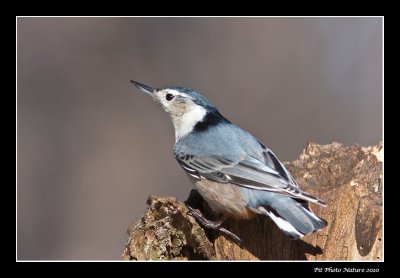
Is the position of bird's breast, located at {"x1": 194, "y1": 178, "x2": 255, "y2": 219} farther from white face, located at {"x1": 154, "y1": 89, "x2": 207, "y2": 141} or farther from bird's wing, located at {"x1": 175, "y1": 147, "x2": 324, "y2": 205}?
white face, located at {"x1": 154, "y1": 89, "x2": 207, "y2": 141}

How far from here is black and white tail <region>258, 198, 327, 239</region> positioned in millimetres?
3729

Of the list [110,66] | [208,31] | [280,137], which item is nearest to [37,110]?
[110,66]

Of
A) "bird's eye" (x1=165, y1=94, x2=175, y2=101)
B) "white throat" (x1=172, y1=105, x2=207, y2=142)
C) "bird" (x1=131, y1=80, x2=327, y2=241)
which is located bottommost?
"bird" (x1=131, y1=80, x2=327, y2=241)

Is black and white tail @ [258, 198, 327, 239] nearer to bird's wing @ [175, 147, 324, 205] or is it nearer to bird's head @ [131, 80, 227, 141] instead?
bird's wing @ [175, 147, 324, 205]

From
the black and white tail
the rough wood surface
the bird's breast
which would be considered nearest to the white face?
the bird's breast

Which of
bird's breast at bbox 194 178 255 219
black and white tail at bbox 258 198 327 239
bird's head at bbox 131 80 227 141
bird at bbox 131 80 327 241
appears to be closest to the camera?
black and white tail at bbox 258 198 327 239

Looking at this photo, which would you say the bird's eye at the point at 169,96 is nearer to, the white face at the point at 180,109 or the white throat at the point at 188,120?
the white face at the point at 180,109

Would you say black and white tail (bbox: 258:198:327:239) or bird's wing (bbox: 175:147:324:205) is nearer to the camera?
black and white tail (bbox: 258:198:327:239)

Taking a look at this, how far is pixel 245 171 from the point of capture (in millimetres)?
4262

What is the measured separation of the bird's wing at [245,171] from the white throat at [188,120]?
1.04 feet

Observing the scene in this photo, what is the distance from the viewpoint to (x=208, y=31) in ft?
24.1

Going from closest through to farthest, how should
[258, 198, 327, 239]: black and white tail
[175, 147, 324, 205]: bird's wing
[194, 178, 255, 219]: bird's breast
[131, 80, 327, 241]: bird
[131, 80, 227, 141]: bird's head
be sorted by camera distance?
[258, 198, 327, 239]: black and white tail, [131, 80, 327, 241]: bird, [175, 147, 324, 205]: bird's wing, [194, 178, 255, 219]: bird's breast, [131, 80, 227, 141]: bird's head

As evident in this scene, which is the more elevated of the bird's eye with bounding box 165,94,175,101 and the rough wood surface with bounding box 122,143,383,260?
the bird's eye with bounding box 165,94,175,101

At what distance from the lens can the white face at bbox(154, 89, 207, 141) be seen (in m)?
4.88
